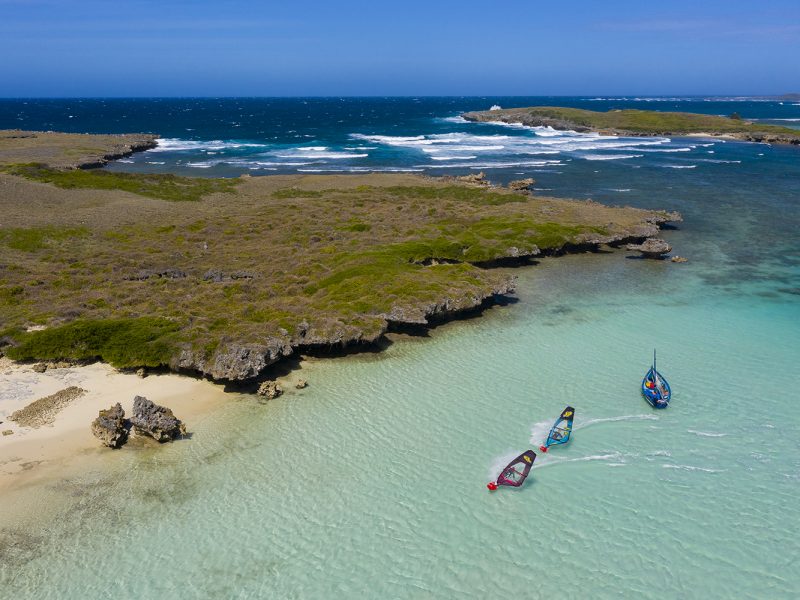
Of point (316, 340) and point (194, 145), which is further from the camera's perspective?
point (194, 145)

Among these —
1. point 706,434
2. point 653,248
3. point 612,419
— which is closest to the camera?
point 706,434

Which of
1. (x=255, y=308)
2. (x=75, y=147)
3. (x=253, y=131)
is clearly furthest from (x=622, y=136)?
(x=255, y=308)

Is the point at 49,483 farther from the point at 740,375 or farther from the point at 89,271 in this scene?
the point at 740,375

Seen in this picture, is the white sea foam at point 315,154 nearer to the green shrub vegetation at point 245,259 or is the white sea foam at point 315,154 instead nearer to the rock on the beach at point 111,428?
the green shrub vegetation at point 245,259

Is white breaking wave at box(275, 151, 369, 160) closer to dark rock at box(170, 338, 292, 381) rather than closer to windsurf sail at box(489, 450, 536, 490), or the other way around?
dark rock at box(170, 338, 292, 381)

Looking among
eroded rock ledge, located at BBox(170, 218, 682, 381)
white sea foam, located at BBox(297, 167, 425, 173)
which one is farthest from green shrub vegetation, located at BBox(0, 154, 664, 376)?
white sea foam, located at BBox(297, 167, 425, 173)

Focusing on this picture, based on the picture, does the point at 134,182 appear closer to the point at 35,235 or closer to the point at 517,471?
the point at 35,235

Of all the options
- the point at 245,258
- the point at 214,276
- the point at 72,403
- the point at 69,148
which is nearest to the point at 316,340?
the point at 72,403
